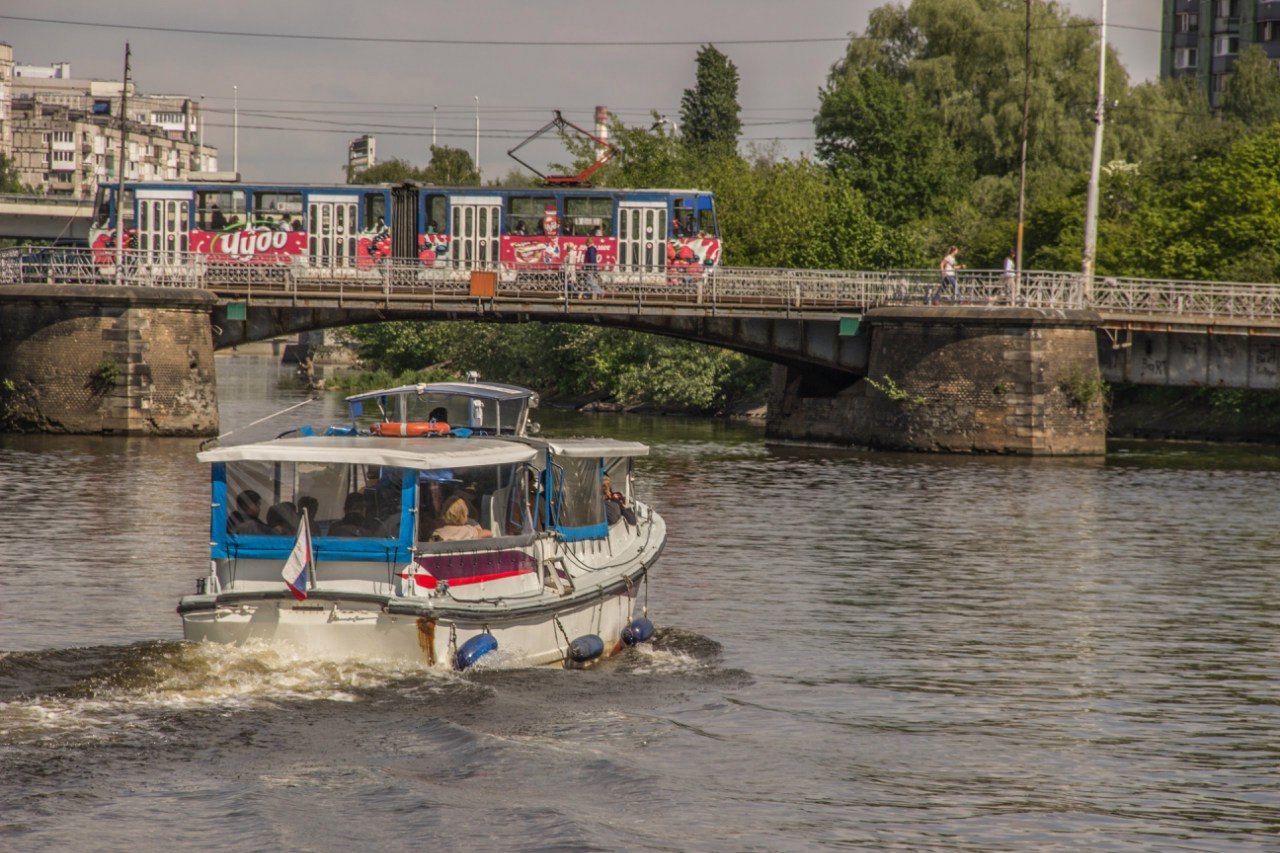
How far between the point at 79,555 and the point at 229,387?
69.0 m

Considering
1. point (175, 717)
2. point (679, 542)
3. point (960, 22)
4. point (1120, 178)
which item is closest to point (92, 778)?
point (175, 717)

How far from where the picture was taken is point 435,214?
59094 millimetres

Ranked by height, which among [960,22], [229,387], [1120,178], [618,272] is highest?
[960,22]

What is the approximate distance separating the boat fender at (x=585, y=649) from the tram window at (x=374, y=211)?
41.3m

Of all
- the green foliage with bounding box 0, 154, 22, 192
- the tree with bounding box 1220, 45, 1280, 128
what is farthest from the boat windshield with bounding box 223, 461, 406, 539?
the green foliage with bounding box 0, 154, 22, 192

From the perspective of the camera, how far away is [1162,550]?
3194 cm

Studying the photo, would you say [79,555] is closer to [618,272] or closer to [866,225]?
[618,272]

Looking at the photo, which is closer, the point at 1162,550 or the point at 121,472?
the point at 1162,550

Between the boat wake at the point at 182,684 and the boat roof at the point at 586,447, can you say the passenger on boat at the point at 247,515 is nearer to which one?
the boat wake at the point at 182,684

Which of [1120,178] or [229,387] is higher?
[1120,178]

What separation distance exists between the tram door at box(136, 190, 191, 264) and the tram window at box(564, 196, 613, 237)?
13177 mm

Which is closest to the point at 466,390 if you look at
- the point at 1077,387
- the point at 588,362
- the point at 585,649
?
the point at 585,649

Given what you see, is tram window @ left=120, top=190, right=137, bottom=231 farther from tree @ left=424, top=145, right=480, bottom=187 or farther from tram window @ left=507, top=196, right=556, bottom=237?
tree @ left=424, top=145, right=480, bottom=187

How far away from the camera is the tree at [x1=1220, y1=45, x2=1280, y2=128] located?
95.2m
